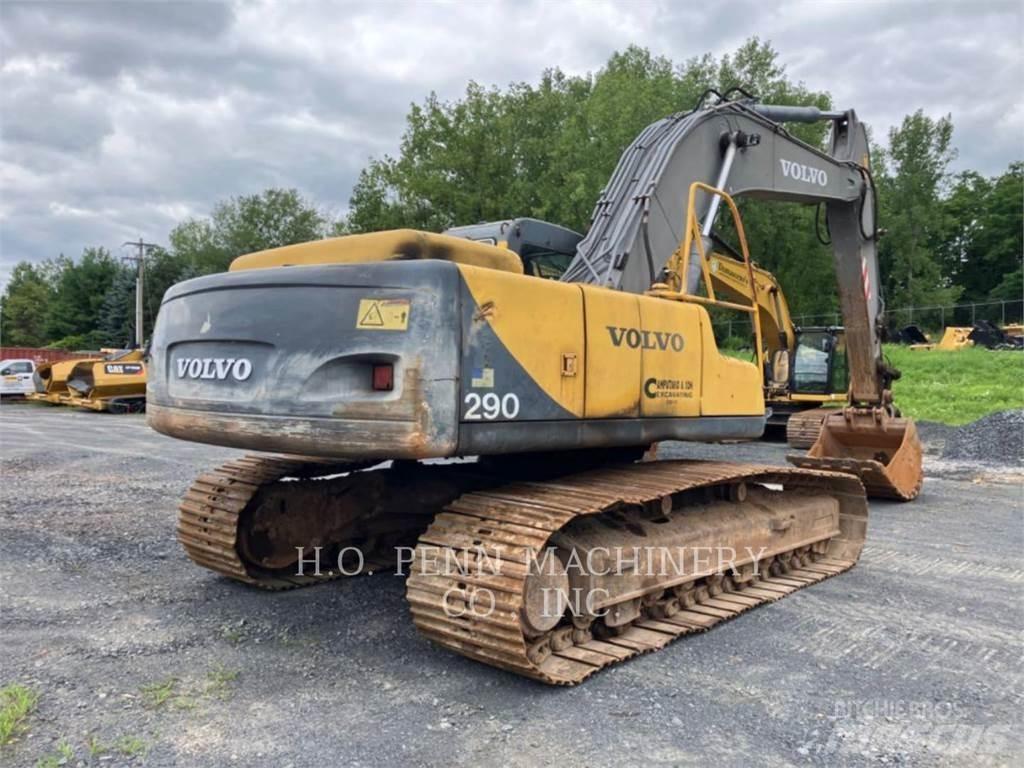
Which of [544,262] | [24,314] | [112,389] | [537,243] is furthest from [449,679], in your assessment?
[24,314]

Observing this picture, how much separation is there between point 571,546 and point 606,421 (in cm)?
62

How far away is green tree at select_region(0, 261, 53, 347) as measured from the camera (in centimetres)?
7731

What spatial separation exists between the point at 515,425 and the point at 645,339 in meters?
1.00

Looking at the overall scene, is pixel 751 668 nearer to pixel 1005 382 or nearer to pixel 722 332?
pixel 722 332

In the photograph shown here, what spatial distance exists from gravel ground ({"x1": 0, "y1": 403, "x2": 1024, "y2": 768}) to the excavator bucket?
6.57ft

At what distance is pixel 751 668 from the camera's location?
3873mm

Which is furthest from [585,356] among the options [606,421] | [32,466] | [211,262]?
[211,262]

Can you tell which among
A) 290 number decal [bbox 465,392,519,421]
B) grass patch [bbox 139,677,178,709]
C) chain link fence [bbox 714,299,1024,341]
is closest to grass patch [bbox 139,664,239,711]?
grass patch [bbox 139,677,178,709]

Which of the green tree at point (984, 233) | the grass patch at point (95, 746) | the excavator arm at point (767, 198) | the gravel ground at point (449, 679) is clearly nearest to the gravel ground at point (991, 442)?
the excavator arm at point (767, 198)

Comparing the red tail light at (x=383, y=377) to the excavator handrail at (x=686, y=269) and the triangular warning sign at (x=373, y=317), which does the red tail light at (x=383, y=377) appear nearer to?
the triangular warning sign at (x=373, y=317)

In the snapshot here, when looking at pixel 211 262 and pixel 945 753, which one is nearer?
pixel 945 753

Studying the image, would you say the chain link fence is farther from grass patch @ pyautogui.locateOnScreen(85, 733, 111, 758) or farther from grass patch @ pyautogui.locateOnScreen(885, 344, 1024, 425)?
grass patch @ pyautogui.locateOnScreen(85, 733, 111, 758)

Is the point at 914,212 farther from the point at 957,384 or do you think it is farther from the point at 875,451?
the point at 875,451

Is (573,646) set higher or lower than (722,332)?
lower
